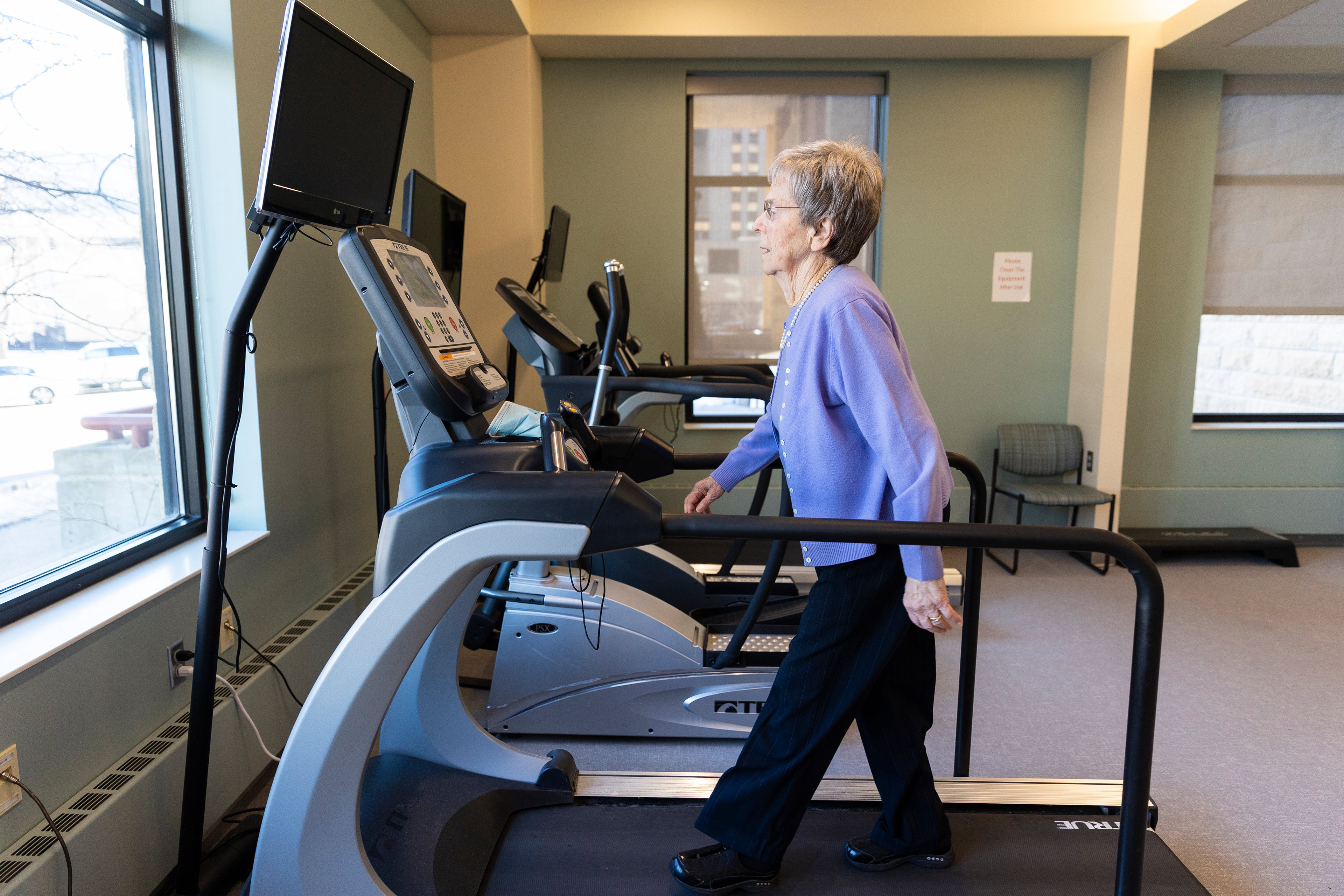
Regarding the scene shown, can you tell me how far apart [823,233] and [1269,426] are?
449 cm

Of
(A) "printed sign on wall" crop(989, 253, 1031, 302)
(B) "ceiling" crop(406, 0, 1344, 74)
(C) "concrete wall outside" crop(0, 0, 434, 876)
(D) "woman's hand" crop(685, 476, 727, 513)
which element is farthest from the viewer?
(A) "printed sign on wall" crop(989, 253, 1031, 302)

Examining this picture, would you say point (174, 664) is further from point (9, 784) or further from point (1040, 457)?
point (1040, 457)

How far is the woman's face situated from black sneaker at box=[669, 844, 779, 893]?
3.77 feet

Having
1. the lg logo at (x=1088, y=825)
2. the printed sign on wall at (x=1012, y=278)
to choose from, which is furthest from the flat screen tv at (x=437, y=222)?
the printed sign on wall at (x=1012, y=278)

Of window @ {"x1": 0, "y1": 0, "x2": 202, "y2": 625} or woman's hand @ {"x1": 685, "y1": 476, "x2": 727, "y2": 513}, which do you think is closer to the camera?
window @ {"x1": 0, "y1": 0, "x2": 202, "y2": 625}

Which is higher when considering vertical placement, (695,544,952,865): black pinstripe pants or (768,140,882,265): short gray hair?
(768,140,882,265): short gray hair

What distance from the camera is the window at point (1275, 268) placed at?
4531 millimetres

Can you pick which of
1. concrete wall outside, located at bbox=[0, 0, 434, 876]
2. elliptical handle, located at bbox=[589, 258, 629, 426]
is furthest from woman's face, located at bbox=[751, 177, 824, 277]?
concrete wall outside, located at bbox=[0, 0, 434, 876]

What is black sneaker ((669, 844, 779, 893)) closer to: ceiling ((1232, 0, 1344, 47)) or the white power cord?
the white power cord

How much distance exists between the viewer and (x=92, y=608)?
1689 mm

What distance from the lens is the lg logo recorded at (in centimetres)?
182

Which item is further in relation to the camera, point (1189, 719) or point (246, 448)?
point (1189, 719)

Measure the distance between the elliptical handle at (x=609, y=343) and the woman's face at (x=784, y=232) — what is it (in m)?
1.26

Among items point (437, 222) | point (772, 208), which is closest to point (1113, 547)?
point (772, 208)
